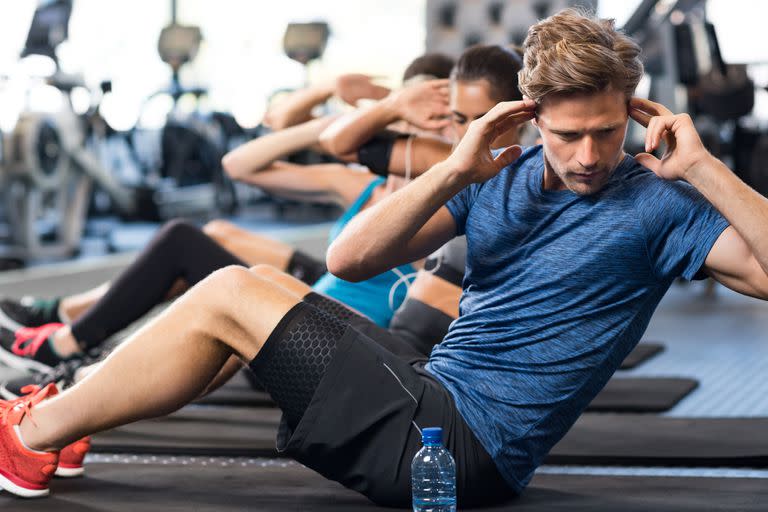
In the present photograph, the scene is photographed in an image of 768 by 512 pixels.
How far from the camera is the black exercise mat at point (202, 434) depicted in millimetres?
2543

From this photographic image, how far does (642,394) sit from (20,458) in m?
1.90

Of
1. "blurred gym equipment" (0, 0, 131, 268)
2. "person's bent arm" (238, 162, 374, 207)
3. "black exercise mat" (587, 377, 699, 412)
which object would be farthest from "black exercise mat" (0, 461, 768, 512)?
"blurred gym equipment" (0, 0, 131, 268)

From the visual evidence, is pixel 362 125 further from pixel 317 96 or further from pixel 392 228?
pixel 317 96

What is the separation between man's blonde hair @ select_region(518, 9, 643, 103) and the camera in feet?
5.47

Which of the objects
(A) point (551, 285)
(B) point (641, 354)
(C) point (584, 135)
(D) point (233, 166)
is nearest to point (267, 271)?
(A) point (551, 285)

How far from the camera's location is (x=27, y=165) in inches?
224

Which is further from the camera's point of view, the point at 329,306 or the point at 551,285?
the point at 329,306

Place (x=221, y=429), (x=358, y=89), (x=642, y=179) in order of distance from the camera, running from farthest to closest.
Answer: (x=358, y=89) → (x=221, y=429) → (x=642, y=179)

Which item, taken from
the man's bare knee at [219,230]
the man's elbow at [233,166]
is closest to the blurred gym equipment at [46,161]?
the man's bare knee at [219,230]

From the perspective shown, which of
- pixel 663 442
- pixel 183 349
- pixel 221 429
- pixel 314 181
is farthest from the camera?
pixel 314 181

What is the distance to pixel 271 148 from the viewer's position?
10.6ft

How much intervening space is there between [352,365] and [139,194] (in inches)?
235

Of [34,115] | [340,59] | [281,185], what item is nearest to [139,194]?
[34,115]

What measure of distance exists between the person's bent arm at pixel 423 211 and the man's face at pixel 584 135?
67 mm
